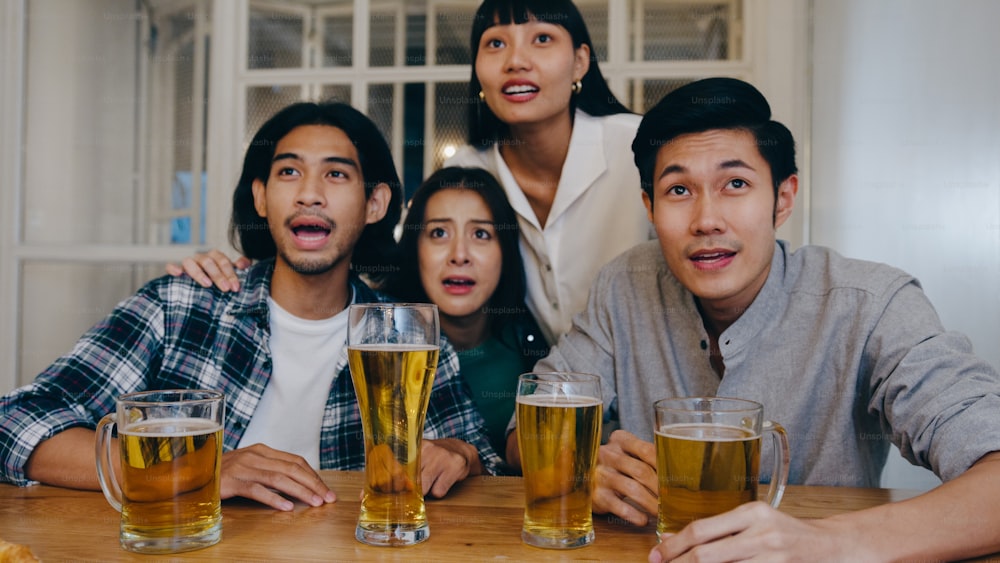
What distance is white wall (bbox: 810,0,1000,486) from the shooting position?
2.36m

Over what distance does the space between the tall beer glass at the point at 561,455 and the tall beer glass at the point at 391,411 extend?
13cm

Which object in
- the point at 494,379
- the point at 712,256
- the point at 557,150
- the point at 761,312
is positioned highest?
the point at 557,150

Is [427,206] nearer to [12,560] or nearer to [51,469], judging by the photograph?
[51,469]

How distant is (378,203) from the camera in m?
2.00

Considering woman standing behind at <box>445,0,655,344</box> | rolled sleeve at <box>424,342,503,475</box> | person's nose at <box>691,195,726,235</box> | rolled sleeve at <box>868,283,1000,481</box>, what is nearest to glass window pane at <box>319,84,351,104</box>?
woman standing behind at <box>445,0,655,344</box>

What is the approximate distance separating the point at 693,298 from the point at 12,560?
1.20m

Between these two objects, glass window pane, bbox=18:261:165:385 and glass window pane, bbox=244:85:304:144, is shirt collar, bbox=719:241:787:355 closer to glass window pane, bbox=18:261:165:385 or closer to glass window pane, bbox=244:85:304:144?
glass window pane, bbox=244:85:304:144

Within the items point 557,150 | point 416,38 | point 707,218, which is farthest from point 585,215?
point 416,38

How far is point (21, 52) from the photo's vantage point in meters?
2.83

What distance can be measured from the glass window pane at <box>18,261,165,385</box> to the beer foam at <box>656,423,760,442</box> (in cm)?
242

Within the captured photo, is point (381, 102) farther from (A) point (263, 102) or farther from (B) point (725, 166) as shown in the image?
(B) point (725, 166)

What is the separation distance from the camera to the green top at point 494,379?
2.01 meters

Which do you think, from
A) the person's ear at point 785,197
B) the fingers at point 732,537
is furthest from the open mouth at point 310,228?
the fingers at point 732,537

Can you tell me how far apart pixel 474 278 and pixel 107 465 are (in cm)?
121
